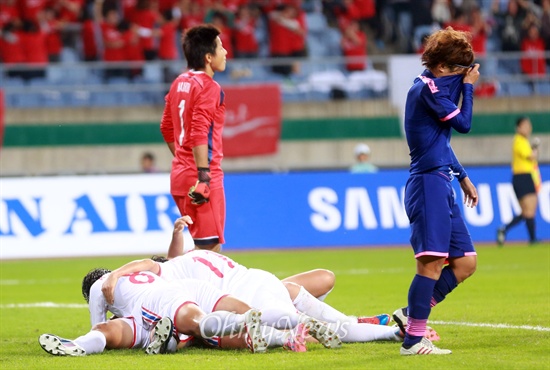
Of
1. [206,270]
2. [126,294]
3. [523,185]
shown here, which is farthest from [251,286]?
[523,185]

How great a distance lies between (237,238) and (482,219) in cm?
442

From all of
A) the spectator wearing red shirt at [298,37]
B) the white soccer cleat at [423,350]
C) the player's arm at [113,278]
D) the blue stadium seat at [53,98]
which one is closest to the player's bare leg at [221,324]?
the player's arm at [113,278]

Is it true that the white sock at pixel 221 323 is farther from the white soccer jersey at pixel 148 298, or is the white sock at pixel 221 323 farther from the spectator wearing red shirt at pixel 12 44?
the spectator wearing red shirt at pixel 12 44

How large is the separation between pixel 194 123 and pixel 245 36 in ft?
50.9

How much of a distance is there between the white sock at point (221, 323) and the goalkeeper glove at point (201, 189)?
1670mm

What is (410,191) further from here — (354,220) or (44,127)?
(44,127)

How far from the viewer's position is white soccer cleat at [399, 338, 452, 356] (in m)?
7.54

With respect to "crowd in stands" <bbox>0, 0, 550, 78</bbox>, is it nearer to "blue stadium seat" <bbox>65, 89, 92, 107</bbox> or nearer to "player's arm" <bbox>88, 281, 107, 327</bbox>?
"blue stadium seat" <bbox>65, 89, 92, 107</bbox>

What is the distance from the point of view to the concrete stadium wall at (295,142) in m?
22.9

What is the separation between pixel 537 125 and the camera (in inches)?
950

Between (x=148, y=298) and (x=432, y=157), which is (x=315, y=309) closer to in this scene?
(x=148, y=298)

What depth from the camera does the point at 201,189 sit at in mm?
9164

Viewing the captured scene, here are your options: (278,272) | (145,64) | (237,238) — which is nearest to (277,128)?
(145,64)

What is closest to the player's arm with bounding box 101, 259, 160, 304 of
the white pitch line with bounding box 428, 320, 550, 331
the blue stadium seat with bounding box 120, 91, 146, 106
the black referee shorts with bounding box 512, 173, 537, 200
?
the white pitch line with bounding box 428, 320, 550, 331
